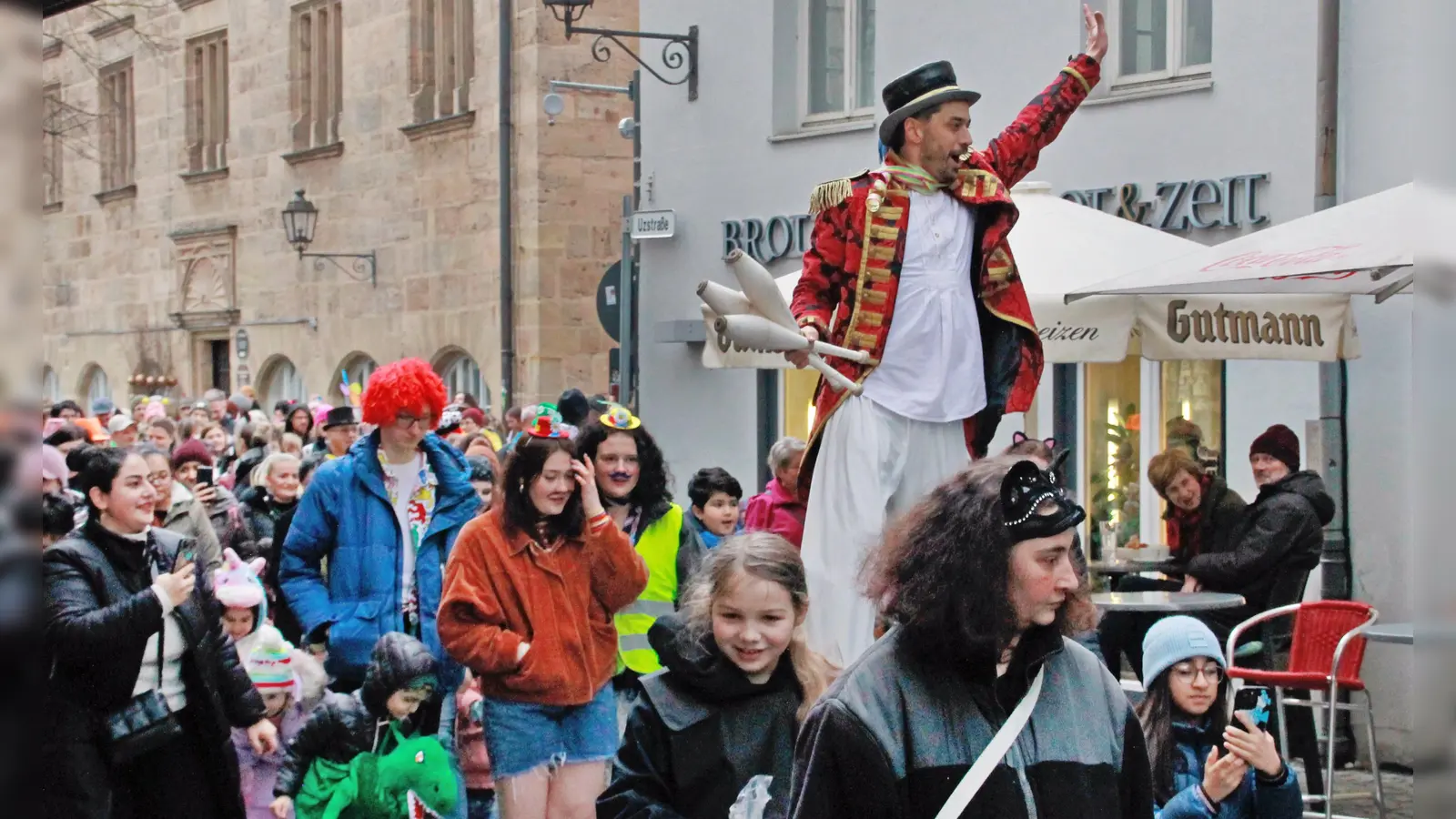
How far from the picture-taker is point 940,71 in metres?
4.64

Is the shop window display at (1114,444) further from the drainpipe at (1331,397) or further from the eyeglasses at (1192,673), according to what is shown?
the eyeglasses at (1192,673)

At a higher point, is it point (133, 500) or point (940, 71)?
point (940, 71)

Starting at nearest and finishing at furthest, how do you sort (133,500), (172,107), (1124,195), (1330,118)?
1. (133,500)
2. (1330,118)
3. (1124,195)
4. (172,107)

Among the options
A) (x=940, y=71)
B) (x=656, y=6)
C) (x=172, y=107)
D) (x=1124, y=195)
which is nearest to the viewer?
(x=940, y=71)

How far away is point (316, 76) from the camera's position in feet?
90.0

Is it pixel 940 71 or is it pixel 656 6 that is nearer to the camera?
pixel 940 71

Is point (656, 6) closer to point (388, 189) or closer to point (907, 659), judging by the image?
point (388, 189)

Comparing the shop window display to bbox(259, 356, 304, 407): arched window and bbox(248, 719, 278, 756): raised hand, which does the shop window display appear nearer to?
bbox(248, 719, 278, 756): raised hand

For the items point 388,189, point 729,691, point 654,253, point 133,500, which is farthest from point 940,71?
point 388,189

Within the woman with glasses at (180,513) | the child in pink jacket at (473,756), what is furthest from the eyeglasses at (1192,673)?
the woman with glasses at (180,513)

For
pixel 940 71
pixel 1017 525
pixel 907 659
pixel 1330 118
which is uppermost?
pixel 1330 118

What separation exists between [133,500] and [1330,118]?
22.9 ft

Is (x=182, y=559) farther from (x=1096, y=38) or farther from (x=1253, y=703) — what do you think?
(x=1253, y=703)

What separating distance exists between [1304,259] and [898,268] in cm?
312
